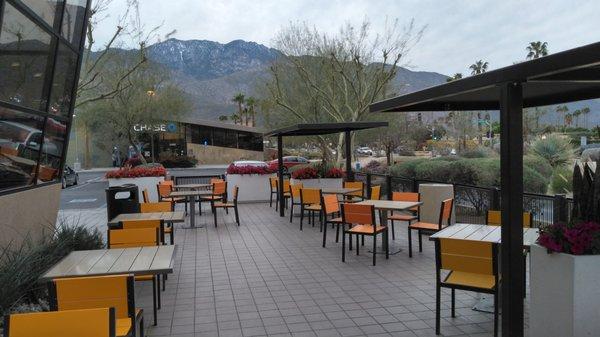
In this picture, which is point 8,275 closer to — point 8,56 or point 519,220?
point 8,56

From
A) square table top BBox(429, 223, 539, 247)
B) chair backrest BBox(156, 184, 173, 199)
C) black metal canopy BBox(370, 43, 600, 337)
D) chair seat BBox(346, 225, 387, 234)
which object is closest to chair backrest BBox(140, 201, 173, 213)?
chair seat BBox(346, 225, 387, 234)

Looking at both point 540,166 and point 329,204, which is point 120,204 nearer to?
point 329,204

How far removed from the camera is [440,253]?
5.10 m

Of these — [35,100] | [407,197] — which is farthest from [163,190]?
[407,197]

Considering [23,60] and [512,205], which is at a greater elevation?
[23,60]

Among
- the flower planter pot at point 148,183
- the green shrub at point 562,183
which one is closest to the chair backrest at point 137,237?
the green shrub at point 562,183

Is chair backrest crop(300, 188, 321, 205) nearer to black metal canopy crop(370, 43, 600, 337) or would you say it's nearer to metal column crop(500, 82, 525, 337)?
black metal canopy crop(370, 43, 600, 337)

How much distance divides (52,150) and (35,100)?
1.31 meters

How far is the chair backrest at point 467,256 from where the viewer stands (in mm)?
4816

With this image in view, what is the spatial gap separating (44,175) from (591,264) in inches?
293

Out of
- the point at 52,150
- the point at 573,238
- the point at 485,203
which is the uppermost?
the point at 52,150

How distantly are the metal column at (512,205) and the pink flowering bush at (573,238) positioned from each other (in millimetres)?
226

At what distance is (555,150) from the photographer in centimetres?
1861

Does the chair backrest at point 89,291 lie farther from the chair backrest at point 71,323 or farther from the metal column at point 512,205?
the metal column at point 512,205
